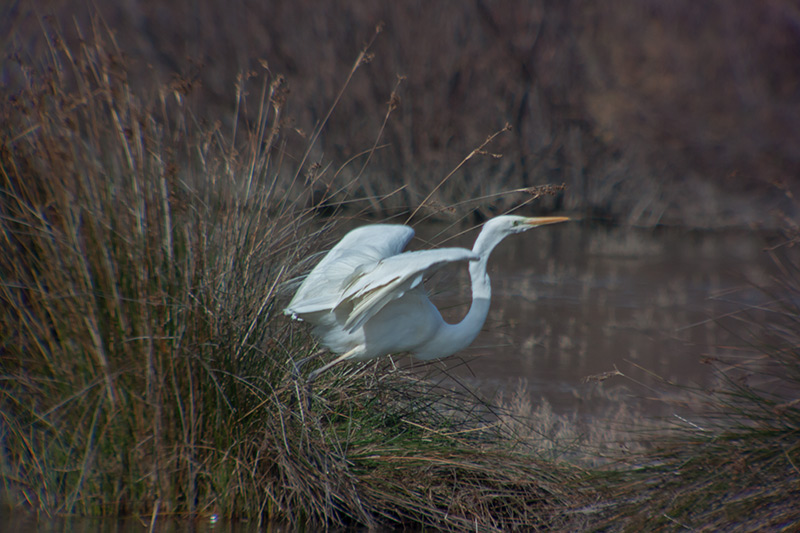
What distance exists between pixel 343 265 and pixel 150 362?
896 mm

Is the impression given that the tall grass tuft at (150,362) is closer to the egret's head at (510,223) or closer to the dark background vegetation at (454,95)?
the egret's head at (510,223)

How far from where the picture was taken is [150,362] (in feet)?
9.30

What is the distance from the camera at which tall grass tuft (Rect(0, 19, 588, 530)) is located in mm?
2922

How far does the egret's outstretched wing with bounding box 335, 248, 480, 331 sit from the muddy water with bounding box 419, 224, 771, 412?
0.76 meters

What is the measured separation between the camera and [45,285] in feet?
9.85

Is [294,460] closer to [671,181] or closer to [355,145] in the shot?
[355,145]

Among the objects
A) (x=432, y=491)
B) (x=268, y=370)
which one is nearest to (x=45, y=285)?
(x=268, y=370)

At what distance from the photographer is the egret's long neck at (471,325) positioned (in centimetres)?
354

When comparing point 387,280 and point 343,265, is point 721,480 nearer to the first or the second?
point 387,280

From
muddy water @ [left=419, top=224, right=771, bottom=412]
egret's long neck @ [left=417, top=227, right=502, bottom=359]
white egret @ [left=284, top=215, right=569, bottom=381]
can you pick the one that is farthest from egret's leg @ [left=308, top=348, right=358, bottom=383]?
muddy water @ [left=419, top=224, right=771, bottom=412]

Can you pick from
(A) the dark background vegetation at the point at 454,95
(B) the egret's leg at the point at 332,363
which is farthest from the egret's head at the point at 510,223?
(A) the dark background vegetation at the point at 454,95

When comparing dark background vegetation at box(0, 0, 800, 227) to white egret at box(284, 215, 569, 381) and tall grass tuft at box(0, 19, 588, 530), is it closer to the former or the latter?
white egret at box(284, 215, 569, 381)

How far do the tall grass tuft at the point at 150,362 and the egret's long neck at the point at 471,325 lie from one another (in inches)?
17.8

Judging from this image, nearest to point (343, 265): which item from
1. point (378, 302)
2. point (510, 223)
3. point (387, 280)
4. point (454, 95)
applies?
point (378, 302)
